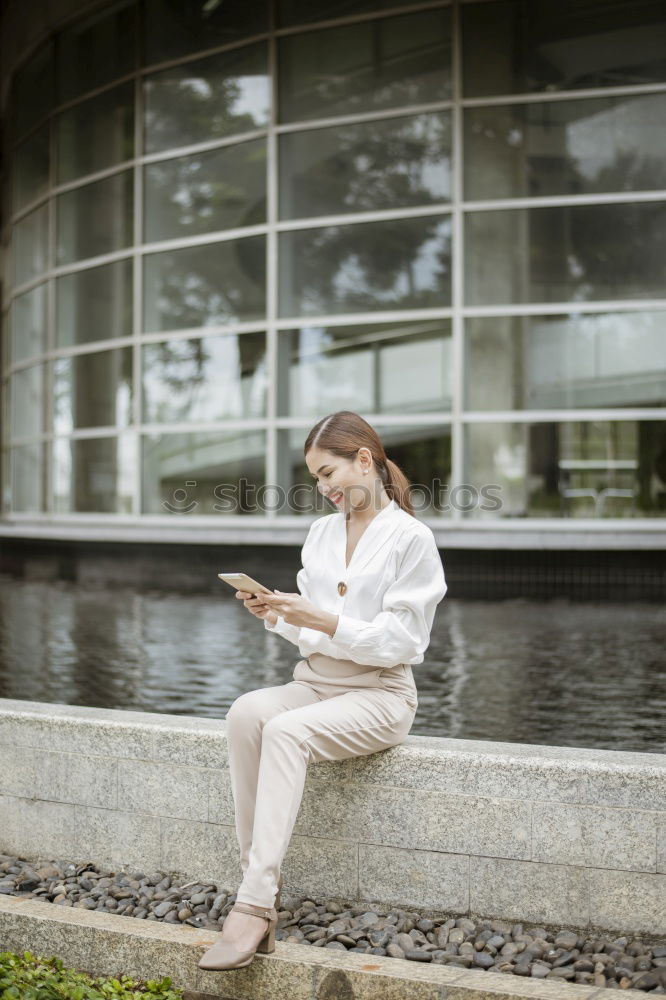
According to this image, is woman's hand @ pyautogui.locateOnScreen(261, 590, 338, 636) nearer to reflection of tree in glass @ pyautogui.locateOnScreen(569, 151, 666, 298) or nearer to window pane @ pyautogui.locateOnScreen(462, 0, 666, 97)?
reflection of tree in glass @ pyautogui.locateOnScreen(569, 151, 666, 298)

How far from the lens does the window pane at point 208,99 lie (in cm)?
1675

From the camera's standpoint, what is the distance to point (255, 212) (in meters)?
16.7

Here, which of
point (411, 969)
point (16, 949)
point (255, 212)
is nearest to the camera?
point (411, 969)

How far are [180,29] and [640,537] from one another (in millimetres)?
10365

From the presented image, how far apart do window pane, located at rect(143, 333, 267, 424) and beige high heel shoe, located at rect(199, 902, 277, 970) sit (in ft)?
44.2

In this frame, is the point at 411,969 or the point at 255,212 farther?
the point at 255,212

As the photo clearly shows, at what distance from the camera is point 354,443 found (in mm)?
3963

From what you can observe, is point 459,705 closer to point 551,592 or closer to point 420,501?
point 551,592

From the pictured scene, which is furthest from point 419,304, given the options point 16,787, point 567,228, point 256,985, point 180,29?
point 256,985

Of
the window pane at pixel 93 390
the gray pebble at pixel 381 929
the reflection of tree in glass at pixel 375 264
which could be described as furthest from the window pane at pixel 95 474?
the gray pebble at pixel 381 929

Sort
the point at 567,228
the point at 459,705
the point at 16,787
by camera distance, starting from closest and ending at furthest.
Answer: the point at 16,787 → the point at 459,705 → the point at 567,228

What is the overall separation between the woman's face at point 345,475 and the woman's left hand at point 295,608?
416 millimetres

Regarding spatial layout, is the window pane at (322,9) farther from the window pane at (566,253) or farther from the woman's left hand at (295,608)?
the woman's left hand at (295,608)

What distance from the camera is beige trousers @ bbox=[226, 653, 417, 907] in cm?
346
